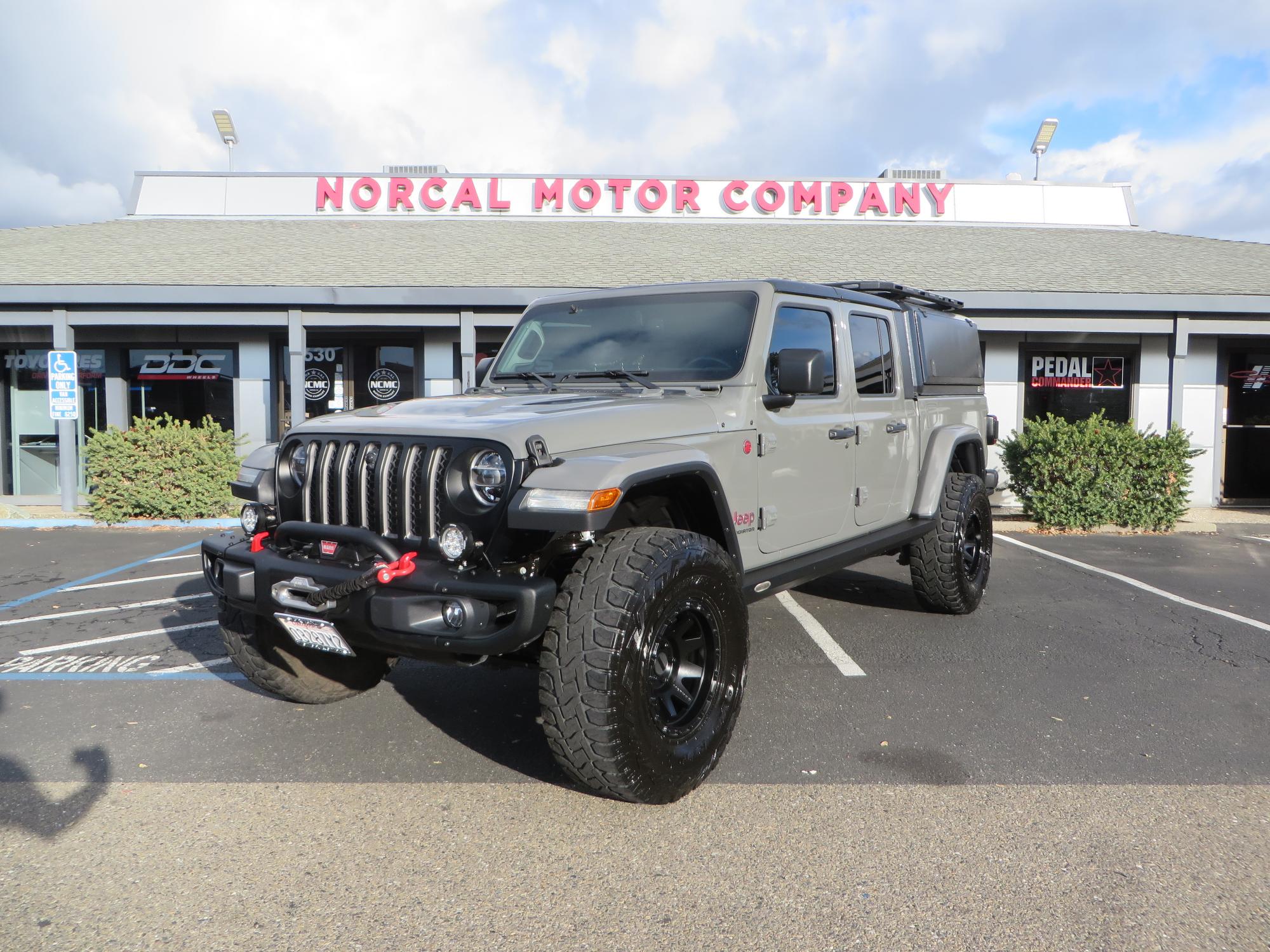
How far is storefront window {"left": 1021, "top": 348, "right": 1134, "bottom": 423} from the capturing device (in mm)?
13188

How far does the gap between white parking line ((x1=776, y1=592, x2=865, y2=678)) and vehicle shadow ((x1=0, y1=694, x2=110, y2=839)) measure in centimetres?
352

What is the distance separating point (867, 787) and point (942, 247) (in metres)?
13.0

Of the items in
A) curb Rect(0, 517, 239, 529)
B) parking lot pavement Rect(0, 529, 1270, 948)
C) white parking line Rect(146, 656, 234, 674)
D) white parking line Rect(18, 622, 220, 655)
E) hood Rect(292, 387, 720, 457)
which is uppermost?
hood Rect(292, 387, 720, 457)

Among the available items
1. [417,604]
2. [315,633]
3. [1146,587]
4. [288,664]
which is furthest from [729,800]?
[1146,587]

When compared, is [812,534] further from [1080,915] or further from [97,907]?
[97,907]

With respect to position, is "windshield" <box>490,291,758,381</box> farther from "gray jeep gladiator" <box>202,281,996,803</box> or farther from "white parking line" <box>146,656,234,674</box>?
"white parking line" <box>146,656,234,674</box>

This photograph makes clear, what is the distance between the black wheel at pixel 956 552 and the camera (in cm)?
566

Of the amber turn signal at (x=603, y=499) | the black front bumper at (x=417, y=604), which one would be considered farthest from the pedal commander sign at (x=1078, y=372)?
the black front bumper at (x=417, y=604)

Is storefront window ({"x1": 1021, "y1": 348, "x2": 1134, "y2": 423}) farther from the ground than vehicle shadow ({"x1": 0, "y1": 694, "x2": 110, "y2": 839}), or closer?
farther from the ground

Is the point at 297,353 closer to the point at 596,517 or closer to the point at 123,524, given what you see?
the point at 123,524

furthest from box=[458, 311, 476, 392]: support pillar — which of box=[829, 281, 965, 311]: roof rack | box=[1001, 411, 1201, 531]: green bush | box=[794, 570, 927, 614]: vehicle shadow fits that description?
box=[1001, 411, 1201, 531]: green bush

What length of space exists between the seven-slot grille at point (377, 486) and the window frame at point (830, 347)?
5.44 ft

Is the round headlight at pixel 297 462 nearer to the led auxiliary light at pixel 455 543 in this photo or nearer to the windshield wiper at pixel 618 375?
the led auxiliary light at pixel 455 543

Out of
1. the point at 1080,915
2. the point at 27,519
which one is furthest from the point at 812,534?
the point at 27,519
